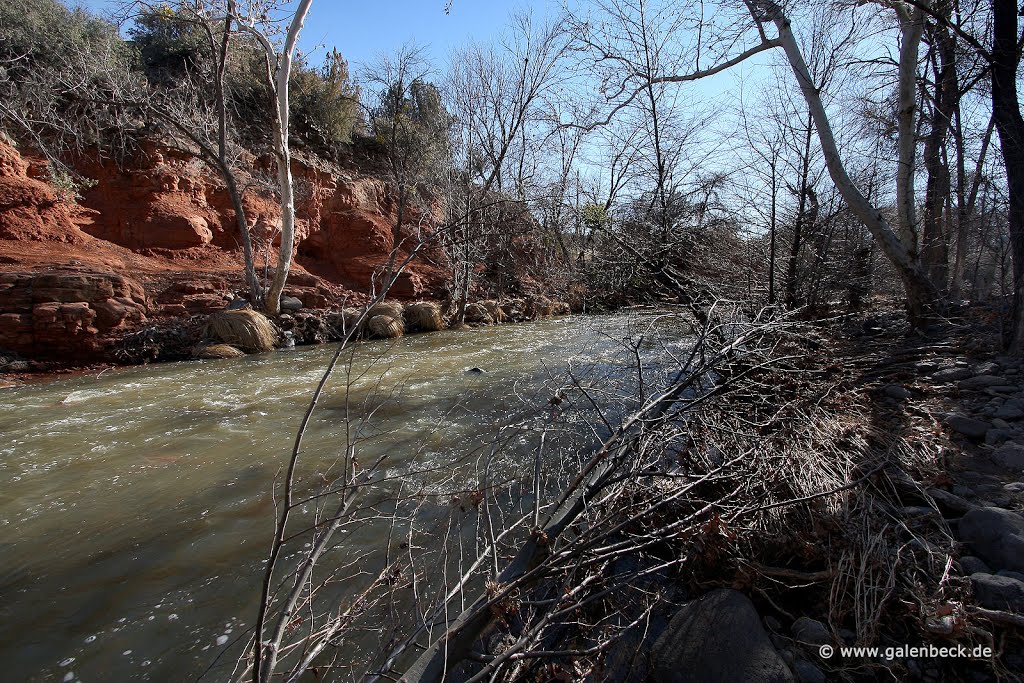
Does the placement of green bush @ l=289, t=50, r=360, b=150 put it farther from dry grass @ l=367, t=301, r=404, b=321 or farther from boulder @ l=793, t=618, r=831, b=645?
boulder @ l=793, t=618, r=831, b=645

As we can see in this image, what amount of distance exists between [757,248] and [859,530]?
5781mm

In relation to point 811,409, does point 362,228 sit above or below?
above

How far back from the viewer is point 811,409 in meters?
3.36

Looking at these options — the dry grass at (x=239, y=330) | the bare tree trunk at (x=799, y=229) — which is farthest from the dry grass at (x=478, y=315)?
the bare tree trunk at (x=799, y=229)

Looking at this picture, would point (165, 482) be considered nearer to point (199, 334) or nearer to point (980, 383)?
point (980, 383)

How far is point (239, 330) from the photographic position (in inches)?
400

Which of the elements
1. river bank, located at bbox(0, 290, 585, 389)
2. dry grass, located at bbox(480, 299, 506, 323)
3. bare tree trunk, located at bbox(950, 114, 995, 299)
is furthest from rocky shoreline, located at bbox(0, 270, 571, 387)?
bare tree trunk, located at bbox(950, 114, 995, 299)

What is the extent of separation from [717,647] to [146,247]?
657 inches

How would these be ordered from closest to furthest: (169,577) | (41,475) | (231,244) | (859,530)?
(859,530) < (169,577) < (41,475) < (231,244)

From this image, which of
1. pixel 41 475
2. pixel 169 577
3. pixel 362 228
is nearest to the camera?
pixel 169 577

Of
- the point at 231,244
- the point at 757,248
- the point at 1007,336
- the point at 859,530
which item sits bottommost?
the point at 859,530

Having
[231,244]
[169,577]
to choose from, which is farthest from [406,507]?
[231,244]

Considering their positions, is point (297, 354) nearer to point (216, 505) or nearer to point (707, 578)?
point (216, 505)

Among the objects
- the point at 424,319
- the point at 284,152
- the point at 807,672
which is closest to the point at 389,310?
the point at 424,319
